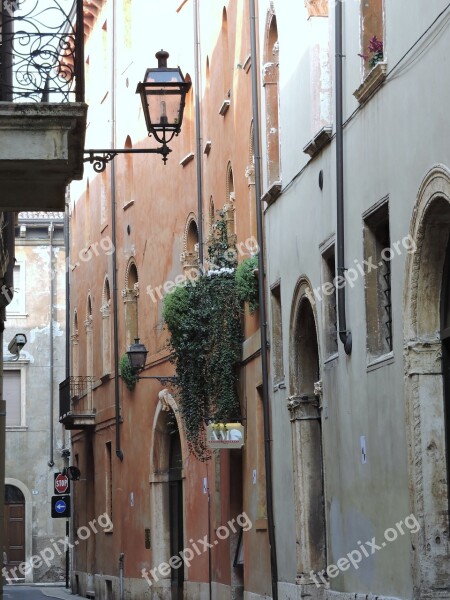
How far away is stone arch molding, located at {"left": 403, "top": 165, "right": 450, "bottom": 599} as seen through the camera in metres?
12.1

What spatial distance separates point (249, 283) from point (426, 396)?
25.4 ft

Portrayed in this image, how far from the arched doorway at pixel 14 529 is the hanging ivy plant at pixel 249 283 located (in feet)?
84.2

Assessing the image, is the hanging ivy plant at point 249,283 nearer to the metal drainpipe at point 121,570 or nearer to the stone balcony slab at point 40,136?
the stone balcony slab at point 40,136

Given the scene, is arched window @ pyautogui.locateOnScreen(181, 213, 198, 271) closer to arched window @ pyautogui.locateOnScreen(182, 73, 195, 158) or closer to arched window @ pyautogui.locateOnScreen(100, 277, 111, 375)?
arched window @ pyautogui.locateOnScreen(182, 73, 195, 158)

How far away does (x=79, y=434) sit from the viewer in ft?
121

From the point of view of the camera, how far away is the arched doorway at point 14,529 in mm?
43938

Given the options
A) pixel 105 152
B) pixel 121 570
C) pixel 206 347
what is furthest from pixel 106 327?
pixel 105 152

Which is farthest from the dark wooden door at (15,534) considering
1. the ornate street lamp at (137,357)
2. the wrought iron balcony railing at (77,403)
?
the ornate street lamp at (137,357)

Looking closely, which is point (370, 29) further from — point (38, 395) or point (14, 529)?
point (38, 395)

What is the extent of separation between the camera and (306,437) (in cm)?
1725

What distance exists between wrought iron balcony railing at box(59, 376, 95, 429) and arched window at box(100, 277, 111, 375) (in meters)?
1.91

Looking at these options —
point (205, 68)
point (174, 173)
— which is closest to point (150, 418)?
point (174, 173)

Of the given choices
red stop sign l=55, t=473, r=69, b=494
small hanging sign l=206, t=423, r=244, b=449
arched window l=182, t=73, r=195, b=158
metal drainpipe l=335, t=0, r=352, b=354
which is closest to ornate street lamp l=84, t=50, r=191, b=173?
metal drainpipe l=335, t=0, r=352, b=354

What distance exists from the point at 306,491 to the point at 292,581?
3.96ft
